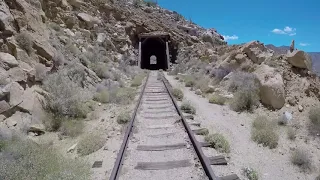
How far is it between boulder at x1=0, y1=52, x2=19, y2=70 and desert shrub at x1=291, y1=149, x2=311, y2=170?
25.6 ft

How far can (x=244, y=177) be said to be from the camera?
4.89 meters

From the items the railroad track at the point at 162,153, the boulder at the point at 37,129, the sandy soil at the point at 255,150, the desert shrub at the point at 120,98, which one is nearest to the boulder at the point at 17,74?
the boulder at the point at 37,129

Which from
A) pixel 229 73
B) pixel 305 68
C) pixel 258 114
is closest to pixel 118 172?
pixel 258 114

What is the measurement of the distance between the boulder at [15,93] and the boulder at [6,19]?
2.24 metres

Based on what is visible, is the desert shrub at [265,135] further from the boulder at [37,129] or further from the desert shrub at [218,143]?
the boulder at [37,129]

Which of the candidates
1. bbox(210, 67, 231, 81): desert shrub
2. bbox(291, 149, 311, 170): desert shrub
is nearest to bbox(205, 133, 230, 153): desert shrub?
bbox(291, 149, 311, 170): desert shrub

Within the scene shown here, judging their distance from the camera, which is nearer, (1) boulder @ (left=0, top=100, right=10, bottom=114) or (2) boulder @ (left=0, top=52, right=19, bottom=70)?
(1) boulder @ (left=0, top=100, right=10, bottom=114)

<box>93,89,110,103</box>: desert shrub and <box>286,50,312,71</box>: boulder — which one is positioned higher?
<box>286,50,312,71</box>: boulder

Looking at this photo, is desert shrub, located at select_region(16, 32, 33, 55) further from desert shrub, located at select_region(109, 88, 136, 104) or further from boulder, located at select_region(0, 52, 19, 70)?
desert shrub, located at select_region(109, 88, 136, 104)

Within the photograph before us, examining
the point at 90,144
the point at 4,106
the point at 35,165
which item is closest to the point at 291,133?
the point at 90,144

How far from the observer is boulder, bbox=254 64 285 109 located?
912 cm

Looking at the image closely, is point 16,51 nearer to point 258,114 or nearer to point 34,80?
point 34,80

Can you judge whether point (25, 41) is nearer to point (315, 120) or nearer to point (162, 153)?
point (162, 153)

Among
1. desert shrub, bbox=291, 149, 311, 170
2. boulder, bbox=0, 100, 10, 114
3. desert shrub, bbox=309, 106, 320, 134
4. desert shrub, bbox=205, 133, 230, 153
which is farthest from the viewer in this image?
desert shrub, bbox=309, 106, 320, 134
